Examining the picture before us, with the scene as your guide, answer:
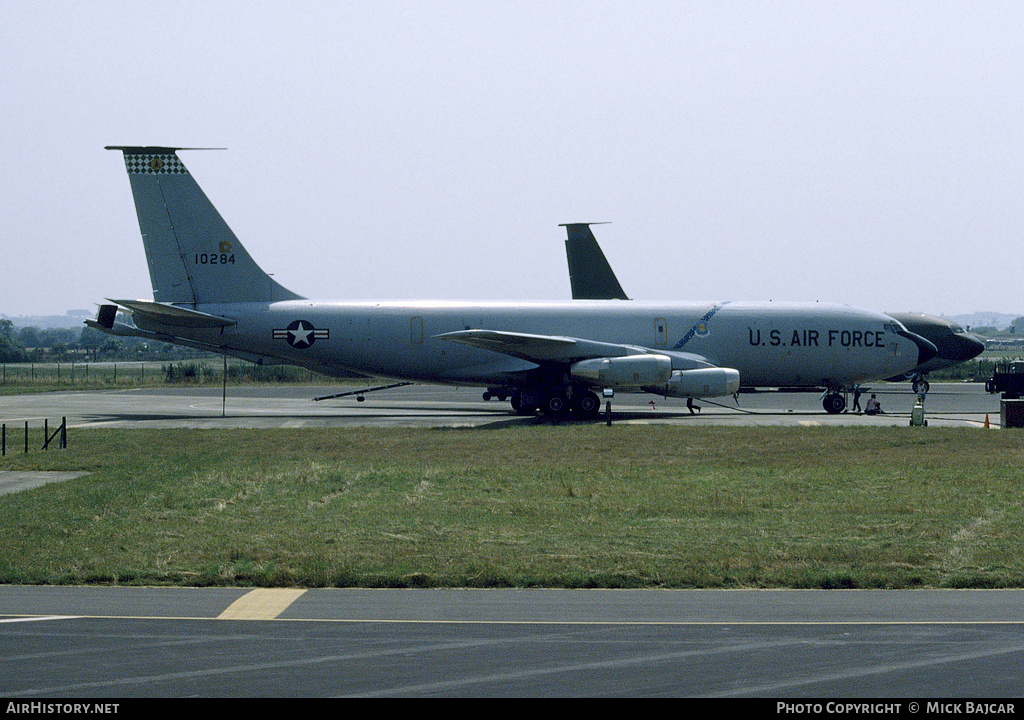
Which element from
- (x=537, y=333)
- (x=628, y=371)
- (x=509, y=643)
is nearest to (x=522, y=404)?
(x=537, y=333)

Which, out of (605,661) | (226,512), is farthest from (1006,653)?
(226,512)

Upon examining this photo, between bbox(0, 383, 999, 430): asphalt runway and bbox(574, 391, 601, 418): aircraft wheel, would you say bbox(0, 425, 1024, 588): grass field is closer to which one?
bbox(0, 383, 999, 430): asphalt runway

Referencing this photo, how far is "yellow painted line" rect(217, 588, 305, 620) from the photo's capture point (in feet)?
34.8

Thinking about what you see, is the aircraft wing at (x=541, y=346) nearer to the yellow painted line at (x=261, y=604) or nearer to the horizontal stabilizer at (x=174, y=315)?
the horizontal stabilizer at (x=174, y=315)

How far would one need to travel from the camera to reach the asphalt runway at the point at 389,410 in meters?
37.3

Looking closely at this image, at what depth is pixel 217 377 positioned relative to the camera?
73875 millimetres

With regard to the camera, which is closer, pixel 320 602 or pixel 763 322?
pixel 320 602

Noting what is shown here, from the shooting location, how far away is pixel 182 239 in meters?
39.9

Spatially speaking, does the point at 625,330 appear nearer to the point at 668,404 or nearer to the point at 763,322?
the point at 763,322

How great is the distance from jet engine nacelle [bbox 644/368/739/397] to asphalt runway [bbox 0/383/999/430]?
0.99 meters

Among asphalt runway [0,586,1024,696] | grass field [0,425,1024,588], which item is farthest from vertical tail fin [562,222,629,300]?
asphalt runway [0,586,1024,696]

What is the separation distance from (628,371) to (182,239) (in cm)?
1702

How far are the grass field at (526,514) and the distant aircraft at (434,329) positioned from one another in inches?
414

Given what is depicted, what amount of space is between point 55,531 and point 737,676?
10650 mm
